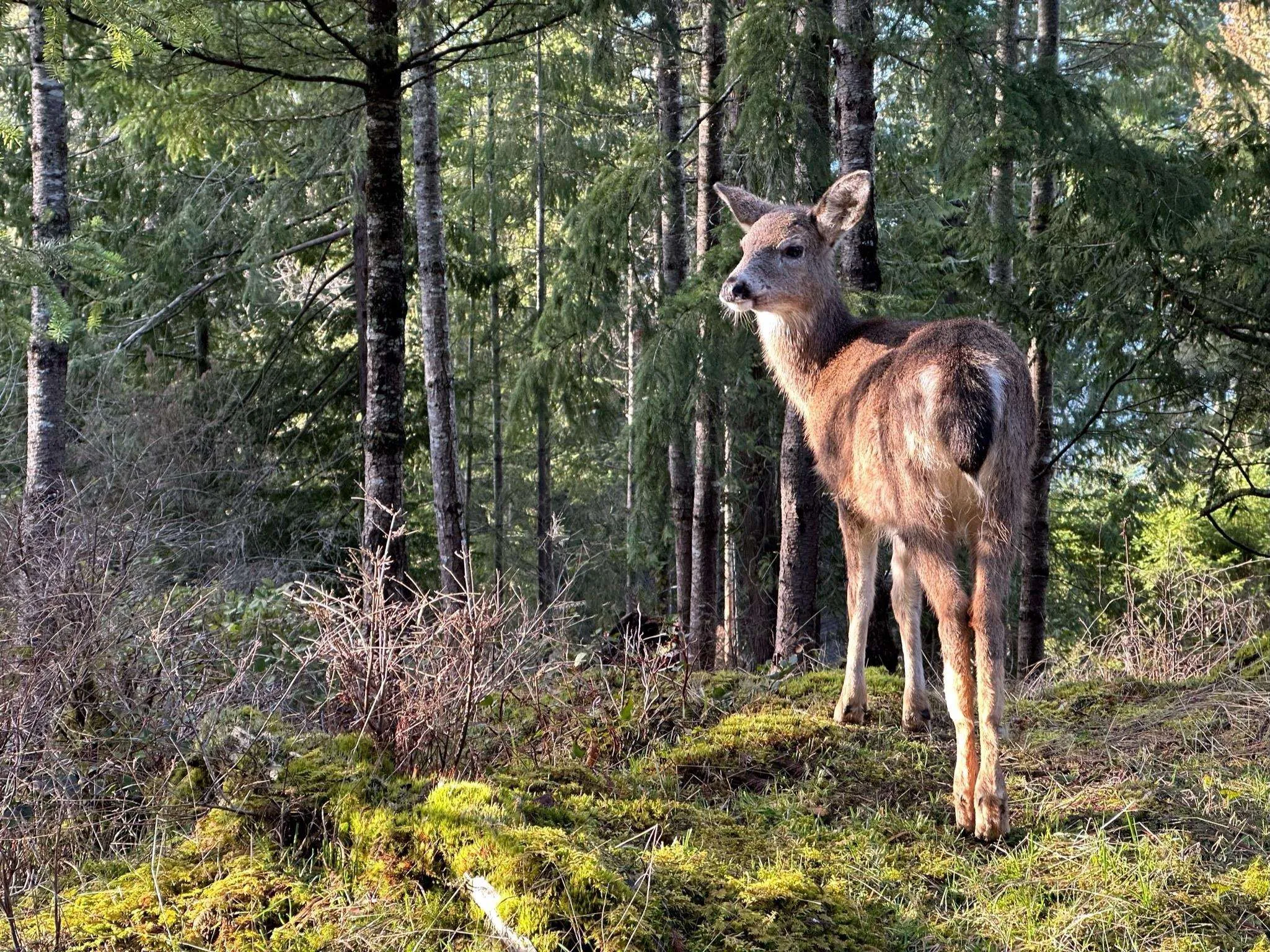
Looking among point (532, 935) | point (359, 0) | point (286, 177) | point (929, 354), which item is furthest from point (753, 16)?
point (286, 177)

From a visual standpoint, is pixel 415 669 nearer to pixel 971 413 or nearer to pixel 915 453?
pixel 915 453

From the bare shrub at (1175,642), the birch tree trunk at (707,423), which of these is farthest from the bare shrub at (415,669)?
the birch tree trunk at (707,423)

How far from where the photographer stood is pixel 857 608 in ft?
19.3

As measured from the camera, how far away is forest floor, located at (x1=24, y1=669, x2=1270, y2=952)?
3.34 meters

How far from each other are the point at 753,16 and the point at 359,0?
2.87m

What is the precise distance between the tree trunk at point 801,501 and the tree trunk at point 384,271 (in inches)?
111

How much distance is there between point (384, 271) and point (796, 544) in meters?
3.66

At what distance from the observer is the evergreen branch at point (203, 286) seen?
1602cm

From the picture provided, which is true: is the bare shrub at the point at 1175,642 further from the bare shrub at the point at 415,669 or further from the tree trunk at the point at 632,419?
the bare shrub at the point at 415,669

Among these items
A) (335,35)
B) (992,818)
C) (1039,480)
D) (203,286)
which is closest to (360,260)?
(203,286)

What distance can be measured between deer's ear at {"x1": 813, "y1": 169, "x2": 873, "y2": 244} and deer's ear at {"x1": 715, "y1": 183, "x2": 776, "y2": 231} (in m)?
0.55

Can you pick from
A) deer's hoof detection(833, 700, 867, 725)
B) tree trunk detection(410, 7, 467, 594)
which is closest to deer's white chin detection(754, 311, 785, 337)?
deer's hoof detection(833, 700, 867, 725)

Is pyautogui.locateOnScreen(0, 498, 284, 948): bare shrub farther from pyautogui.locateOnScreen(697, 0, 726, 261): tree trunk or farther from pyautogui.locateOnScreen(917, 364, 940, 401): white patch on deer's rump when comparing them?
pyautogui.locateOnScreen(697, 0, 726, 261): tree trunk

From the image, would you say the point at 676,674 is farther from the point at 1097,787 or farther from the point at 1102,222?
the point at 1102,222
